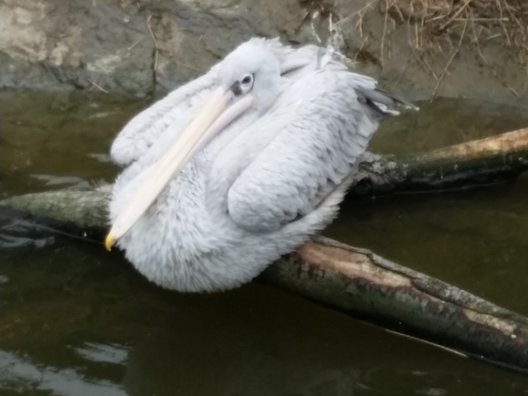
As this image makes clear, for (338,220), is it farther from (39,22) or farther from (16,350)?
(39,22)

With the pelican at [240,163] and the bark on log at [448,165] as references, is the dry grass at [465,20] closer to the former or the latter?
the bark on log at [448,165]

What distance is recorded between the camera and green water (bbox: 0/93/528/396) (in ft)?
12.0

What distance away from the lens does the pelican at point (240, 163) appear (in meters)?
3.72

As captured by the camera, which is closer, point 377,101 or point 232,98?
point 232,98

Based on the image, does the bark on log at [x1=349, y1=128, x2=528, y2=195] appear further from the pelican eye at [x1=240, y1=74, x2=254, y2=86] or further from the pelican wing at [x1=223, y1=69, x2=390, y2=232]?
the pelican eye at [x1=240, y1=74, x2=254, y2=86]

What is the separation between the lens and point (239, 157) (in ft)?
12.7

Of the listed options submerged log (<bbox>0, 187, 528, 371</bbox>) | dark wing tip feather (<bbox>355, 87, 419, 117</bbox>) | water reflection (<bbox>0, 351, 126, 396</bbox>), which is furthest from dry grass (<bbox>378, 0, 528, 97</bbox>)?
water reflection (<bbox>0, 351, 126, 396</bbox>)

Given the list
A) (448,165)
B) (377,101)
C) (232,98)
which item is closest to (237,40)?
(448,165)

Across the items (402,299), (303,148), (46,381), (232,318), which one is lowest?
(46,381)

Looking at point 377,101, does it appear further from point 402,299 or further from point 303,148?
point 402,299

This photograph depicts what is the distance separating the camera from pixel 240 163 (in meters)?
3.86

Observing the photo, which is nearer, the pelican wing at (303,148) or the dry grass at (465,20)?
the pelican wing at (303,148)

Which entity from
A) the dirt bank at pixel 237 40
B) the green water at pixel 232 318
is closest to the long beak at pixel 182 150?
the green water at pixel 232 318

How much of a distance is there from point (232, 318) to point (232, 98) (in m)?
0.83
